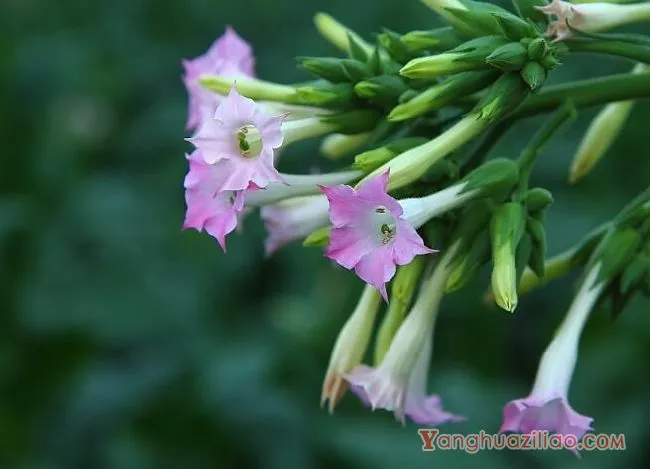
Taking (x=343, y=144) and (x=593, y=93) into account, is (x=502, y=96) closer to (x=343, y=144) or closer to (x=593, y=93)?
(x=593, y=93)

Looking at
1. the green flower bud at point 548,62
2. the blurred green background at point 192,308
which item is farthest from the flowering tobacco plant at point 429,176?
the blurred green background at point 192,308

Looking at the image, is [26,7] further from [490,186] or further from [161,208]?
[490,186]

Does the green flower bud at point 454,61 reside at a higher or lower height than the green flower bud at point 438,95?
higher

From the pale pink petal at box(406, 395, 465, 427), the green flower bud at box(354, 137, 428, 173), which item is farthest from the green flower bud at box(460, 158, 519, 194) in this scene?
the pale pink petal at box(406, 395, 465, 427)

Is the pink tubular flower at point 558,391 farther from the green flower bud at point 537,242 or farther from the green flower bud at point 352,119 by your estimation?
Result: the green flower bud at point 352,119

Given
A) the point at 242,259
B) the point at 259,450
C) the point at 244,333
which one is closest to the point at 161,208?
the point at 242,259
